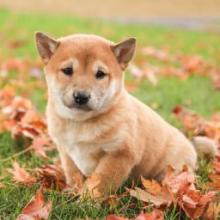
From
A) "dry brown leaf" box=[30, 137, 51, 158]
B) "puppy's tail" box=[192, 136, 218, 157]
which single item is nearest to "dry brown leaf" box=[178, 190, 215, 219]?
"puppy's tail" box=[192, 136, 218, 157]

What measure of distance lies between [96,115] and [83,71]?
0.33 metres

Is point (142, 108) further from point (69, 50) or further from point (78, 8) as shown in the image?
Result: point (78, 8)

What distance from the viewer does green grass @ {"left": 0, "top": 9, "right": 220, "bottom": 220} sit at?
338cm

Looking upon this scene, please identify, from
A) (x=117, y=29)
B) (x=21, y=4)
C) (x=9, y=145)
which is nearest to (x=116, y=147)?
(x=9, y=145)

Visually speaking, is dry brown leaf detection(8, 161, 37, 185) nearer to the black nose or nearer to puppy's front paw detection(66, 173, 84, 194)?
puppy's front paw detection(66, 173, 84, 194)

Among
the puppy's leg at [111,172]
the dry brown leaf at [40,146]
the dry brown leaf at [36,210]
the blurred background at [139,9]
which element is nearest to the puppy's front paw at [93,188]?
the puppy's leg at [111,172]

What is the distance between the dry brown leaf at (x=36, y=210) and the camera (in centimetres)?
311

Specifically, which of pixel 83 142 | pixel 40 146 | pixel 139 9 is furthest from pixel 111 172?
pixel 139 9

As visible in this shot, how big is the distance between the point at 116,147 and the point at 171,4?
21072 mm

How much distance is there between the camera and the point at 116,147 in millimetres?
3629

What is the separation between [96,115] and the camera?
3.73 m

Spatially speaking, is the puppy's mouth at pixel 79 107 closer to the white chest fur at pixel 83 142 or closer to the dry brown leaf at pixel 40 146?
the white chest fur at pixel 83 142

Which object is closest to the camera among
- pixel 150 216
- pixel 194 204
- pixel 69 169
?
pixel 150 216

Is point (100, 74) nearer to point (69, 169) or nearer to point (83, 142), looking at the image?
point (83, 142)
